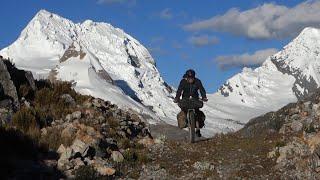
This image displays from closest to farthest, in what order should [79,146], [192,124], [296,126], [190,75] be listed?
[79,146], [190,75], [192,124], [296,126]

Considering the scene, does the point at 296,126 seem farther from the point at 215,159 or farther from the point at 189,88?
the point at 215,159

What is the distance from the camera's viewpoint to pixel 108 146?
21500mm

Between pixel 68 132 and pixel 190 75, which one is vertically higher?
pixel 190 75

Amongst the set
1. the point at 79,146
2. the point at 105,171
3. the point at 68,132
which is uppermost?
the point at 68,132

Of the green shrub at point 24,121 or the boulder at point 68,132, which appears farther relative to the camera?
the green shrub at point 24,121

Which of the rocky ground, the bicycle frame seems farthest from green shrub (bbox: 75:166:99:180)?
the bicycle frame

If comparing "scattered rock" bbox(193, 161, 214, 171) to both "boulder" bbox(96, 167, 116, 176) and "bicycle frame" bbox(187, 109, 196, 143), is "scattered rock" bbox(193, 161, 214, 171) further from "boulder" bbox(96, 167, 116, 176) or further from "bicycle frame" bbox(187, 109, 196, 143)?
"bicycle frame" bbox(187, 109, 196, 143)

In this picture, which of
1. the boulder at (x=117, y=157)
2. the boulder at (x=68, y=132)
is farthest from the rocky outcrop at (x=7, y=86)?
the boulder at (x=117, y=157)

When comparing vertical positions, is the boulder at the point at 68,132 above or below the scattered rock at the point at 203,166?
above

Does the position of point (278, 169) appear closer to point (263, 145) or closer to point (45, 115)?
point (263, 145)

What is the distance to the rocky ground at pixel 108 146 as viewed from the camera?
60.6 feet

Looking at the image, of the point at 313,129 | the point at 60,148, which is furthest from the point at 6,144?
the point at 313,129

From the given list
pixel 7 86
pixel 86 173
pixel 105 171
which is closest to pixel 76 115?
pixel 7 86

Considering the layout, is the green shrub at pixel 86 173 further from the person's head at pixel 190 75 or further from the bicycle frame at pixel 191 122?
the person's head at pixel 190 75
